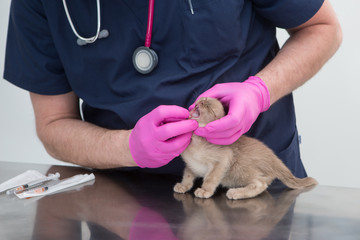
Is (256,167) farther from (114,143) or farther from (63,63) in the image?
(63,63)

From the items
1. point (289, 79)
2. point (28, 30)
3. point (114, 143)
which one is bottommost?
point (114, 143)

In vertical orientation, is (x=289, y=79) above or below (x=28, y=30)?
below

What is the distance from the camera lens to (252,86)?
1.20 m

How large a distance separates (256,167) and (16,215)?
60cm

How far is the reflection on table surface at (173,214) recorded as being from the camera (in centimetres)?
84

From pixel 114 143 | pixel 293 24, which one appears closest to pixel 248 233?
pixel 114 143

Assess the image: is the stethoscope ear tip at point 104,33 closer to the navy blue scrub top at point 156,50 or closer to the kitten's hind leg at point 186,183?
the navy blue scrub top at point 156,50

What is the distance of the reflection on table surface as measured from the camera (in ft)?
2.75

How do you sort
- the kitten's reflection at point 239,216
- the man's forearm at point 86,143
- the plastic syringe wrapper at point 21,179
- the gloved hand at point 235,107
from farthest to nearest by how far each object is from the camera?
the man's forearm at point 86,143
the plastic syringe wrapper at point 21,179
the gloved hand at point 235,107
the kitten's reflection at point 239,216

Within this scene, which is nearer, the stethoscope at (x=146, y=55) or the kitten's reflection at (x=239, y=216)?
the kitten's reflection at (x=239, y=216)

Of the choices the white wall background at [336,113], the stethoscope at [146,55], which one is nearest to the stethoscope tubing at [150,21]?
the stethoscope at [146,55]

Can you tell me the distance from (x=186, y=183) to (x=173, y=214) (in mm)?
229

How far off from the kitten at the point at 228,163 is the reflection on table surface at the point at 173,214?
0.10 feet

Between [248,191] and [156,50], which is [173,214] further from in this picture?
[156,50]
